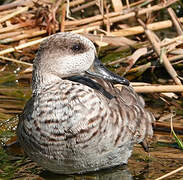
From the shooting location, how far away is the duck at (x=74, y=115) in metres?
3.13

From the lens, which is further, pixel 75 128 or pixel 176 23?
pixel 176 23

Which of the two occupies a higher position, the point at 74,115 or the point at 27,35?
the point at 74,115

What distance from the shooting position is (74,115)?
10.3 ft

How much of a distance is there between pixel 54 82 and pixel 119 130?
522 mm

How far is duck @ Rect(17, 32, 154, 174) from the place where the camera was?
3131 mm

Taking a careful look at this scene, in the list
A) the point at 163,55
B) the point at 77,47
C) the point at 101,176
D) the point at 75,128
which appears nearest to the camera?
the point at 75,128

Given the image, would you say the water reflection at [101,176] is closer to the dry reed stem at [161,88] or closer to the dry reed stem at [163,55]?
the dry reed stem at [161,88]

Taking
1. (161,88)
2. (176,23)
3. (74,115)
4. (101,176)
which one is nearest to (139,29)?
(176,23)

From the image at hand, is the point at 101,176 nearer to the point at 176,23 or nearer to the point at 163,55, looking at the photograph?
the point at 163,55

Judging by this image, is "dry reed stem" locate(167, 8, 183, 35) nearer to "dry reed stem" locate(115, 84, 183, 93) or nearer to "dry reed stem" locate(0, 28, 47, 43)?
"dry reed stem" locate(115, 84, 183, 93)

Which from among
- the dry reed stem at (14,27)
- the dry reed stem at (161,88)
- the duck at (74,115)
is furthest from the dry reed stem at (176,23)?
the duck at (74,115)

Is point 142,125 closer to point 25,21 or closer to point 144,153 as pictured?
point 144,153

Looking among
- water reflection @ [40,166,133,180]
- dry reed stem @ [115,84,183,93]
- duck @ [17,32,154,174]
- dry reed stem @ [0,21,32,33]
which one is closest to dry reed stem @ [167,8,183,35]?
dry reed stem @ [115,84,183,93]

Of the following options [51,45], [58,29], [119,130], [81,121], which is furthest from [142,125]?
[58,29]
